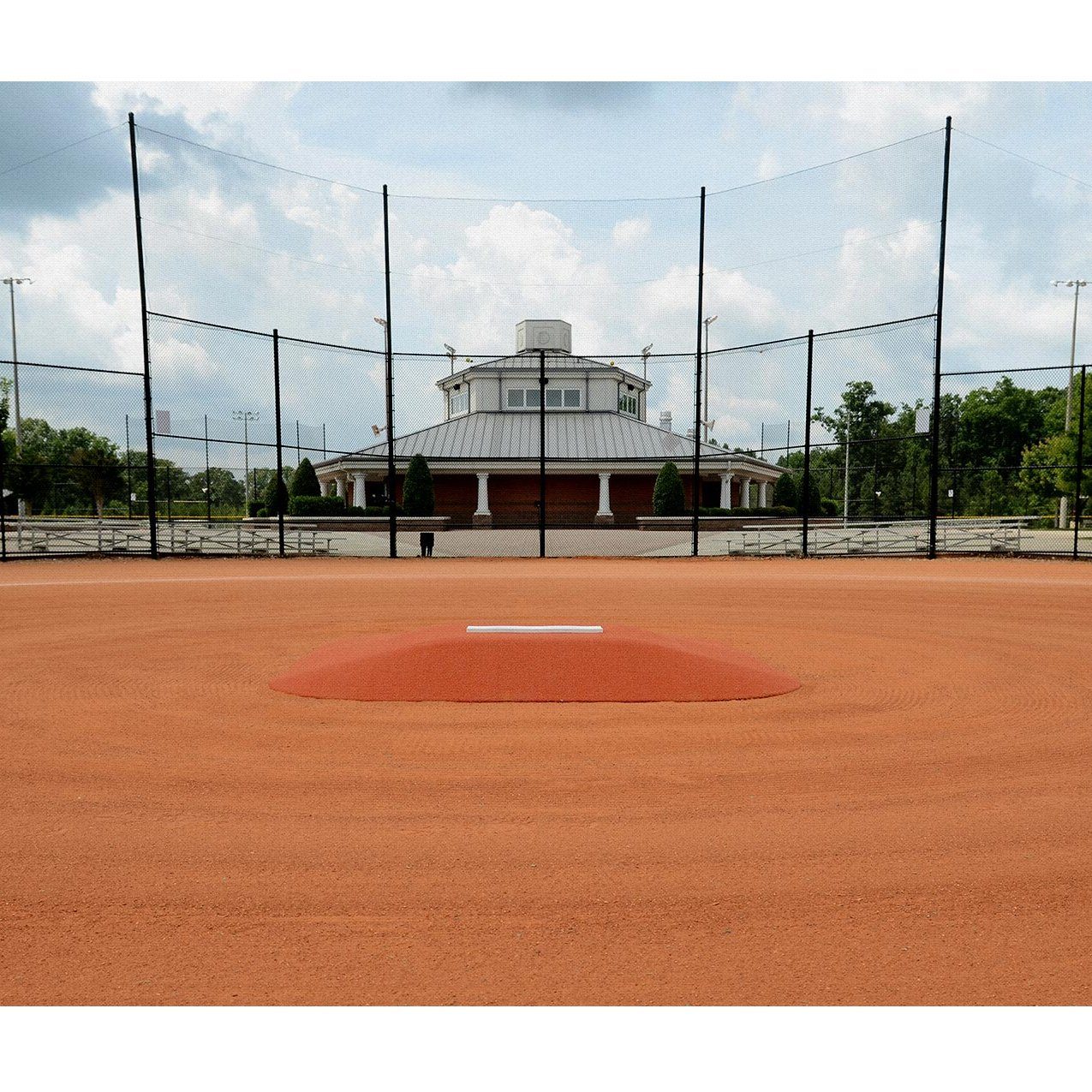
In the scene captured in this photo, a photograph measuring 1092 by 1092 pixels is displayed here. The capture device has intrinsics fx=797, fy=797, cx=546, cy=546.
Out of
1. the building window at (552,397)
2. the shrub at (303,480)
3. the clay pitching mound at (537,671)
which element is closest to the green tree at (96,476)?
the shrub at (303,480)

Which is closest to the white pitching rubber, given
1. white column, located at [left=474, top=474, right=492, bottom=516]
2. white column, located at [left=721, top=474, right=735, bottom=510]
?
white column, located at [left=474, top=474, right=492, bottom=516]

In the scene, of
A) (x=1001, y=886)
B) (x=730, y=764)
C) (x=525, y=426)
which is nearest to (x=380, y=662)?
(x=730, y=764)

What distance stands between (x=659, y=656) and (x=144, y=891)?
14.2ft

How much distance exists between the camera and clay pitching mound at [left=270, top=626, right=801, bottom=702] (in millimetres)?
6363

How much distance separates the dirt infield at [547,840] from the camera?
272 cm

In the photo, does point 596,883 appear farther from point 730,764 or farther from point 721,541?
point 721,541

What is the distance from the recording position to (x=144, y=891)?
3.26 meters

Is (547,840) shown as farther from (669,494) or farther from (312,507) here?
(669,494)

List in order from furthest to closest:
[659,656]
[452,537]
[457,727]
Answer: [452,537] → [659,656] → [457,727]

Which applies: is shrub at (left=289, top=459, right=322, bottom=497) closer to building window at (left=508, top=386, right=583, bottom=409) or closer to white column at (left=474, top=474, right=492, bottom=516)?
white column at (left=474, top=474, right=492, bottom=516)

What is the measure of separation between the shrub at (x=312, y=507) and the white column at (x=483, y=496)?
23.1 ft

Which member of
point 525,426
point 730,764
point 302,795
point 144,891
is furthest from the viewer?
point 525,426

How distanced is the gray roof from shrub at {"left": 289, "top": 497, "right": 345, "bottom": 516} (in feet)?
13.7

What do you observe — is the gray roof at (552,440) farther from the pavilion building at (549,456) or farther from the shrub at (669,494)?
the shrub at (669,494)
